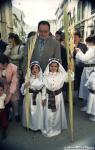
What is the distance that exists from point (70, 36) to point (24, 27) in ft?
3.60

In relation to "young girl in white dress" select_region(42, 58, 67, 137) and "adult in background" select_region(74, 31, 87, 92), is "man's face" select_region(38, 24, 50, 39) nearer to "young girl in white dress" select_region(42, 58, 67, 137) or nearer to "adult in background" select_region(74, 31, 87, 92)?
"young girl in white dress" select_region(42, 58, 67, 137)

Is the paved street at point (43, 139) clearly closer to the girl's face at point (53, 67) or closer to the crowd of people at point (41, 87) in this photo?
the crowd of people at point (41, 87)

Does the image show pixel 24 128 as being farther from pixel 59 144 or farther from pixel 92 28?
pixel 92 28

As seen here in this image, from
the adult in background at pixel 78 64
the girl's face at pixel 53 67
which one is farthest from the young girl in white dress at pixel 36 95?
the adult in background at pixel 78 64

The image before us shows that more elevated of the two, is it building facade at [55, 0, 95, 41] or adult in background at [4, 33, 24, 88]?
building facade at [55, 0, 95, 41]

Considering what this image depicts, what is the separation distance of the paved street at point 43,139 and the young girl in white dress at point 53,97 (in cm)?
13

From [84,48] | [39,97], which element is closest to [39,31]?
[39,97]

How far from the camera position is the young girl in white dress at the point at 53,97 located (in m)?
3.45

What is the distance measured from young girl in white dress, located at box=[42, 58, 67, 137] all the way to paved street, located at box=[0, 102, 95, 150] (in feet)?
0.42

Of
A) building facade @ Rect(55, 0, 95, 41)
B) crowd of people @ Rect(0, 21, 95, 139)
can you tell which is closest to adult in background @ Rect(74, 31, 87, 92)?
building facade @ Rect(55, 0, 95, 41)

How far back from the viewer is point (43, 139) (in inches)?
131

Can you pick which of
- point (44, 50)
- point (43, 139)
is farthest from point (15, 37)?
point (43, 139)

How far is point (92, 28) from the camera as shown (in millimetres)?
4945

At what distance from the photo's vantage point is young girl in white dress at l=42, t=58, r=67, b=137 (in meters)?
3.45
